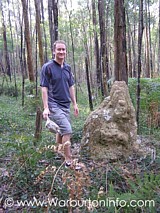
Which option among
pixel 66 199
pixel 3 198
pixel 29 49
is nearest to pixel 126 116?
pixel 66 199

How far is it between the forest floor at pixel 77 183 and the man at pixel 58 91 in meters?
0.37

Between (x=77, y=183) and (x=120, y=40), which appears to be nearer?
(x=77, y=183)

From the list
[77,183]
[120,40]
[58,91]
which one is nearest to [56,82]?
[58,91]

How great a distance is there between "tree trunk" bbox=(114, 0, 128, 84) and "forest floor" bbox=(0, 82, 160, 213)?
1.66 meters

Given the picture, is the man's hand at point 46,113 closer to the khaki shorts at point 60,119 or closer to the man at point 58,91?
the man at point 58,91

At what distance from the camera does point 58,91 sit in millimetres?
4117

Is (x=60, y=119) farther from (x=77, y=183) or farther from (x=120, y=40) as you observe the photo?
(x=120, y=40)

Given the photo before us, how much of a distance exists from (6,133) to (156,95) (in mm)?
4078

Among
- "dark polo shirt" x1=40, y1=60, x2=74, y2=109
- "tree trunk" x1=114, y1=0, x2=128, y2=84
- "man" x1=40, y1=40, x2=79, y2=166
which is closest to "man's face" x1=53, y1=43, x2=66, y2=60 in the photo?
"man" x1=40, y1=40, x2=79, y2=166

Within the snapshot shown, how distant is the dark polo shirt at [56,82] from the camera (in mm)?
4008

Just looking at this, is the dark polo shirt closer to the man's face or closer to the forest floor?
the man's face

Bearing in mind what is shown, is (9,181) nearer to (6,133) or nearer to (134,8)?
(6,133)

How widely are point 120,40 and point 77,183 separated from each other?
13.0ft

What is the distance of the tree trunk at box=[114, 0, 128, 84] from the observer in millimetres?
5652
